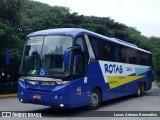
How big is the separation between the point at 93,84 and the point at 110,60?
240 centimetres

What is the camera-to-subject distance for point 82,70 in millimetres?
12766

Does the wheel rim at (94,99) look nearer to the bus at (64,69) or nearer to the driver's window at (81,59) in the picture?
the bus at (64,69)

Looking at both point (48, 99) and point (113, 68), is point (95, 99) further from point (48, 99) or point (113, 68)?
point (48, 99)

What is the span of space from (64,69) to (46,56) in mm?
925

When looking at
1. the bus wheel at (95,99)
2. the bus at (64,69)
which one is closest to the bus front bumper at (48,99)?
the bus at (64,69)

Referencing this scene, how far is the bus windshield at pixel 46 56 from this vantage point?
38.9 ft

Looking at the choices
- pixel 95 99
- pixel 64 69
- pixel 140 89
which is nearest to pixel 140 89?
pixel 140 89

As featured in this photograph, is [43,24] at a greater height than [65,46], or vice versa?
[43,24]

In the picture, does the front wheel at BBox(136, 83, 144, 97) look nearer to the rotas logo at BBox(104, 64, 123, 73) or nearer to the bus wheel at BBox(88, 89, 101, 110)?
the rotas logo at BBox(104, 64, 123, 73)

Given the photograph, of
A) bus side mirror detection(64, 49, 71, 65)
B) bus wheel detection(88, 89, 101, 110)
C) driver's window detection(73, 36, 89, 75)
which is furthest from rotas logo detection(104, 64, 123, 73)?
bus side mirror detection(64, 49, 71, 65)

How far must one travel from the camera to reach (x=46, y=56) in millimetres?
12156

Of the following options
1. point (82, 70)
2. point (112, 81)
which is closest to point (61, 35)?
point (82, 70)

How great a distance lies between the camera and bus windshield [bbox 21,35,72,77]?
11.9m

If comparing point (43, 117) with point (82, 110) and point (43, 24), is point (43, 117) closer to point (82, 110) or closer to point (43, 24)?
point (82, 110)
